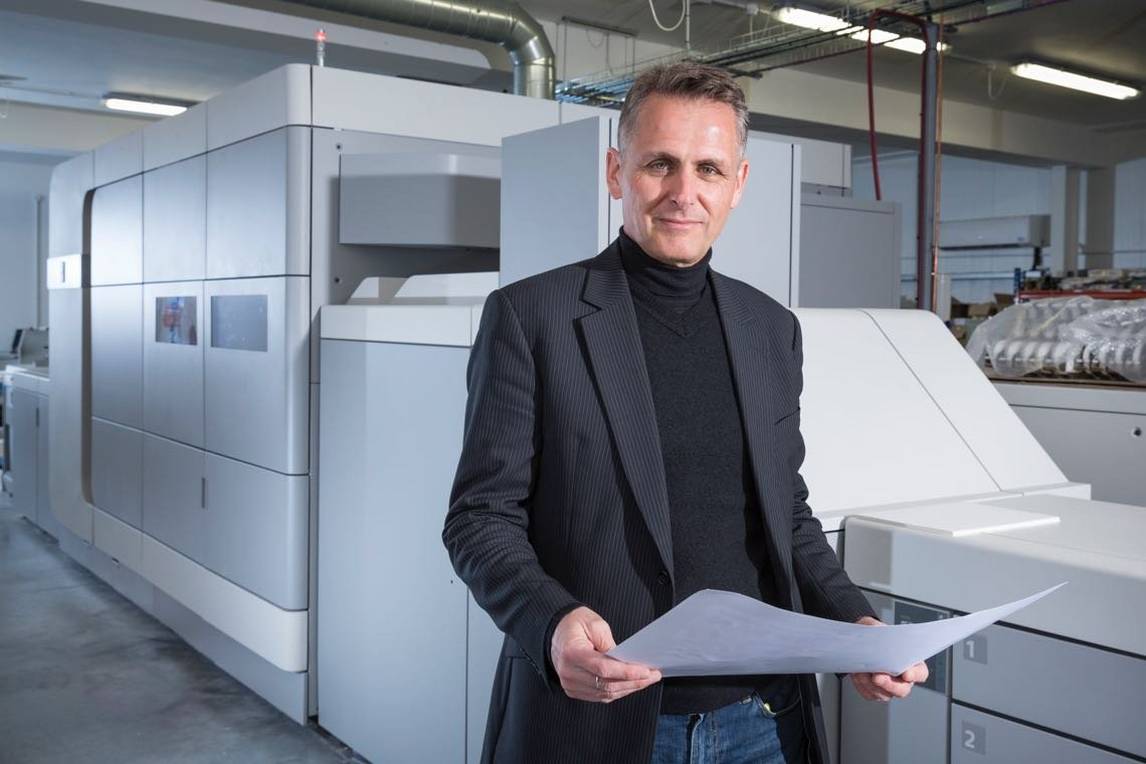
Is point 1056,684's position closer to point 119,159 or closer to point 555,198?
point 555,198

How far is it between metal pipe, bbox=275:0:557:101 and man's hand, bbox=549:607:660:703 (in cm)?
501

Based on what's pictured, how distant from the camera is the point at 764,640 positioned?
38.1 inches

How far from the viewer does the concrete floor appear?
3119 millimetres

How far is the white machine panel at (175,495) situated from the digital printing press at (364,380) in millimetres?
13

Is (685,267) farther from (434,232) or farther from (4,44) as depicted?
(4,44)

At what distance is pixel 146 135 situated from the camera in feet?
14.0

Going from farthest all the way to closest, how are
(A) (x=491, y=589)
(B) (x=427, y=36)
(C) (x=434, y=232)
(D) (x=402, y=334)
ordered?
(B) (x=427, y=36)
(C) (x=434, y=232)
(D) (x=402, y=334)
(A) (x=491, y=589)

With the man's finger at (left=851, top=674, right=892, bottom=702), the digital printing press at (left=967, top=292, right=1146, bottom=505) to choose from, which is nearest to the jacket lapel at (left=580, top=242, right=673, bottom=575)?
the man's finger at (left=851, top=674, right=892, bottom=702)

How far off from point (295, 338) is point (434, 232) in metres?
0.50

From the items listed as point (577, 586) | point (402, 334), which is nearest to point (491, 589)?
point (577, 586)

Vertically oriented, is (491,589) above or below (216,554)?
above

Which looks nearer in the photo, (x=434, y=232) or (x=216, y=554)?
(x=434, y=232)

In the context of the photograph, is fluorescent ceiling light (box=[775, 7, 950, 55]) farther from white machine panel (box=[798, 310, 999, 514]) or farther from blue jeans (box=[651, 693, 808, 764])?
blue jeans (box=[651, 693, 808, 764])

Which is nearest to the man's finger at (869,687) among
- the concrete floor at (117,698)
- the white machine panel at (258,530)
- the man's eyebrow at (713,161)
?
the man's eyebrow at (713,161)
